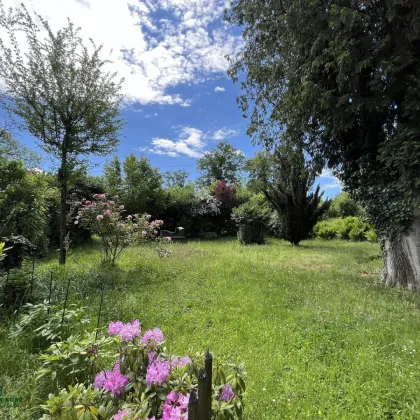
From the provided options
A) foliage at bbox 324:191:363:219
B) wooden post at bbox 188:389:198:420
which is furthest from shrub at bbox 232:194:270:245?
wooden post at bbox 188:389:198:420

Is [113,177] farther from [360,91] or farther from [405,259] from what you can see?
[405,259]

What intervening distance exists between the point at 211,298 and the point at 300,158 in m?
4.34

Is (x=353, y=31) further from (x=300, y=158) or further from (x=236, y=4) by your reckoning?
(x=236, y=4)

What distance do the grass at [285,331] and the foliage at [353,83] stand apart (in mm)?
2129

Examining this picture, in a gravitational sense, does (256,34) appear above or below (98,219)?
above

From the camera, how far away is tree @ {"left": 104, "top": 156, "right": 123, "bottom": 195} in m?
13.0

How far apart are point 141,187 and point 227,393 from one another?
12.5 meters

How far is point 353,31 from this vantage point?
15.2 ft

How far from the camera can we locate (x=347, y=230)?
15.2 metres

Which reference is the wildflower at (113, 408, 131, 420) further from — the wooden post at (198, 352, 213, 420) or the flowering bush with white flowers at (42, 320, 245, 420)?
the wooden post at (198, 352, 213, 420)

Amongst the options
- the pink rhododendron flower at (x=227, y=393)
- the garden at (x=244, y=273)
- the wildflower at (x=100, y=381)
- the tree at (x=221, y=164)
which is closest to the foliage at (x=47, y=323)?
the garden at (x=244, y=273)

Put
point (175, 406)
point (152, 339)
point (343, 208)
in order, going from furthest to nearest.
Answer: point (343, 208), point (152, 339), point (175, 406)

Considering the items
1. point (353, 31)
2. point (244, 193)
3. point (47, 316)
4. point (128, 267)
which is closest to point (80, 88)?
point (128, 267)

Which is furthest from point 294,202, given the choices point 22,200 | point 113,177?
point 22,200
